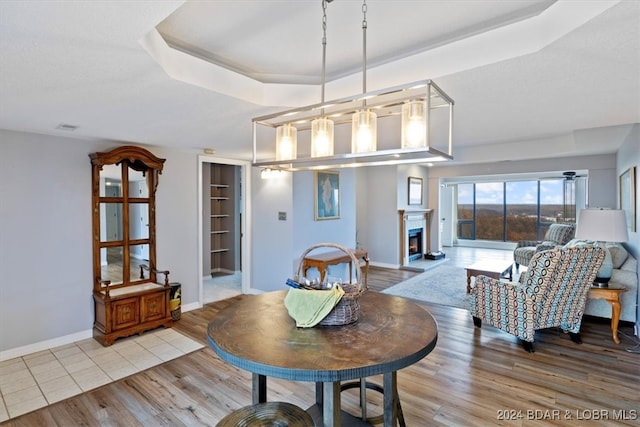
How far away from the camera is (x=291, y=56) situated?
208 cm

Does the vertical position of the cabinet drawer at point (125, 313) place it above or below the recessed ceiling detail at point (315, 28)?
below

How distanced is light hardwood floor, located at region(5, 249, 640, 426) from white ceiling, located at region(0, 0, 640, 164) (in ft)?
6.95

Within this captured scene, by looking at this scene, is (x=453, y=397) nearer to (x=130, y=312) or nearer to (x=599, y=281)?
(x=599, y=281)

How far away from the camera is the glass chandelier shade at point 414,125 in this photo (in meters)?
1.44

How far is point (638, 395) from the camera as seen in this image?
2484mm

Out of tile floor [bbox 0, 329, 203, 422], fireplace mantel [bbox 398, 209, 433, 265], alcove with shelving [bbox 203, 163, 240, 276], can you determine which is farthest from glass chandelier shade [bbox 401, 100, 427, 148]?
fireplace mantel [bbox 398, 209, 433, 265]

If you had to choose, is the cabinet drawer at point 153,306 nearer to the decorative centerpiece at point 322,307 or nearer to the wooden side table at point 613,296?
the decorative centerpiece at point 322,307

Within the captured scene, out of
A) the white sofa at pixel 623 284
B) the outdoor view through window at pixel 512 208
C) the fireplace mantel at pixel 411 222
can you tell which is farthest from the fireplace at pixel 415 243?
the white sofa at pixel 623 284

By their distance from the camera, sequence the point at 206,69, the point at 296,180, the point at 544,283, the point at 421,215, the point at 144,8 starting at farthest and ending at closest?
the point at 421,215, the point at 296,180, the point at 544,283, the point at 206,69, the point at 144,8

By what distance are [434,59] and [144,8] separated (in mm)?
1440

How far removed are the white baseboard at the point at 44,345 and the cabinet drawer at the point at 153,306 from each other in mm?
588

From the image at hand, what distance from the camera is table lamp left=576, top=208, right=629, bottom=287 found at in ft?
11.2

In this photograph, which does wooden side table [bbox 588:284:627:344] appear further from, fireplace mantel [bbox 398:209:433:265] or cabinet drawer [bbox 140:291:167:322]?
cabinet drawer [bbox 140:291:167:322]

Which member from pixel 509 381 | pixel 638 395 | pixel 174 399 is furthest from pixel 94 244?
pixel 638 395
